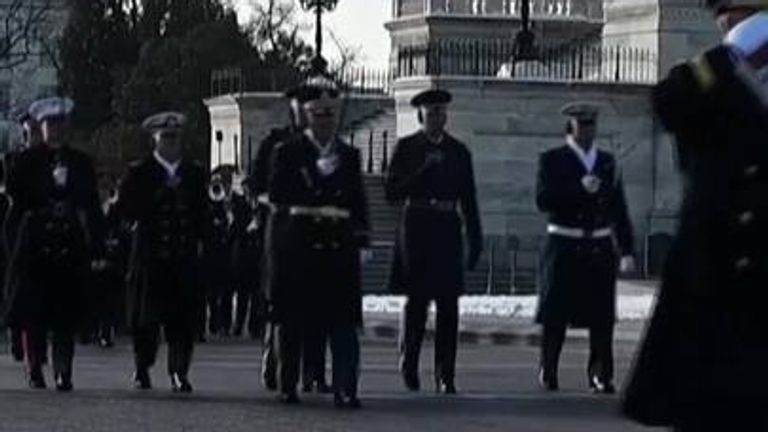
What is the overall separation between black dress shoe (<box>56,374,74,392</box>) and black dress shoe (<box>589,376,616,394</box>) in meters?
3.51

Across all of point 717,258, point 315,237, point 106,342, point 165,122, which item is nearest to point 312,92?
point 315,237

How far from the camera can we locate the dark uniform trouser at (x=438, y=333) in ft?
57.2

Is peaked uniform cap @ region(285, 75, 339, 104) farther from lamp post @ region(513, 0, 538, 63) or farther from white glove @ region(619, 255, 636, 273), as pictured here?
lamp post @ region(513, 0, 538, 63)

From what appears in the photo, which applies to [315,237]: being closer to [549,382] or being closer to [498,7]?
[549,382]

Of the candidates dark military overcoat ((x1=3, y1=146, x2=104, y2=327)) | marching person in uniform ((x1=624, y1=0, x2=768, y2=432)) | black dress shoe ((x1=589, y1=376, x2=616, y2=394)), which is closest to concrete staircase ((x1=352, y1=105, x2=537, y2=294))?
black dress shoe ((x1=589, y1=376, x2=616, y2=394))

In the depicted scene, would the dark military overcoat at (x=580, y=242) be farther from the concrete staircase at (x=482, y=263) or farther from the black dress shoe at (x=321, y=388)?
the concrete staircase at (x=482, y=263)

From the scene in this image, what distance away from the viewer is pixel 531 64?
4100 cm

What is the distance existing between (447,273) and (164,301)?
191cm

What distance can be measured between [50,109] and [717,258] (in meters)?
11.2

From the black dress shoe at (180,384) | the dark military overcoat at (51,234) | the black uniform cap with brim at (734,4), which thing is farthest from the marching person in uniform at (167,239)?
the black uniform cap with brim at (734,4)

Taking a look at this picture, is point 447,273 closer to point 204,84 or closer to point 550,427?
point 550,427

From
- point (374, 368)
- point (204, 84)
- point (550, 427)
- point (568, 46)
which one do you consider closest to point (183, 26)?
point (204, 84)

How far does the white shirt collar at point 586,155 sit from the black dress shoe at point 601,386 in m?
1.42

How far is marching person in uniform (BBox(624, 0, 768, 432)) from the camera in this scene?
665 cm
